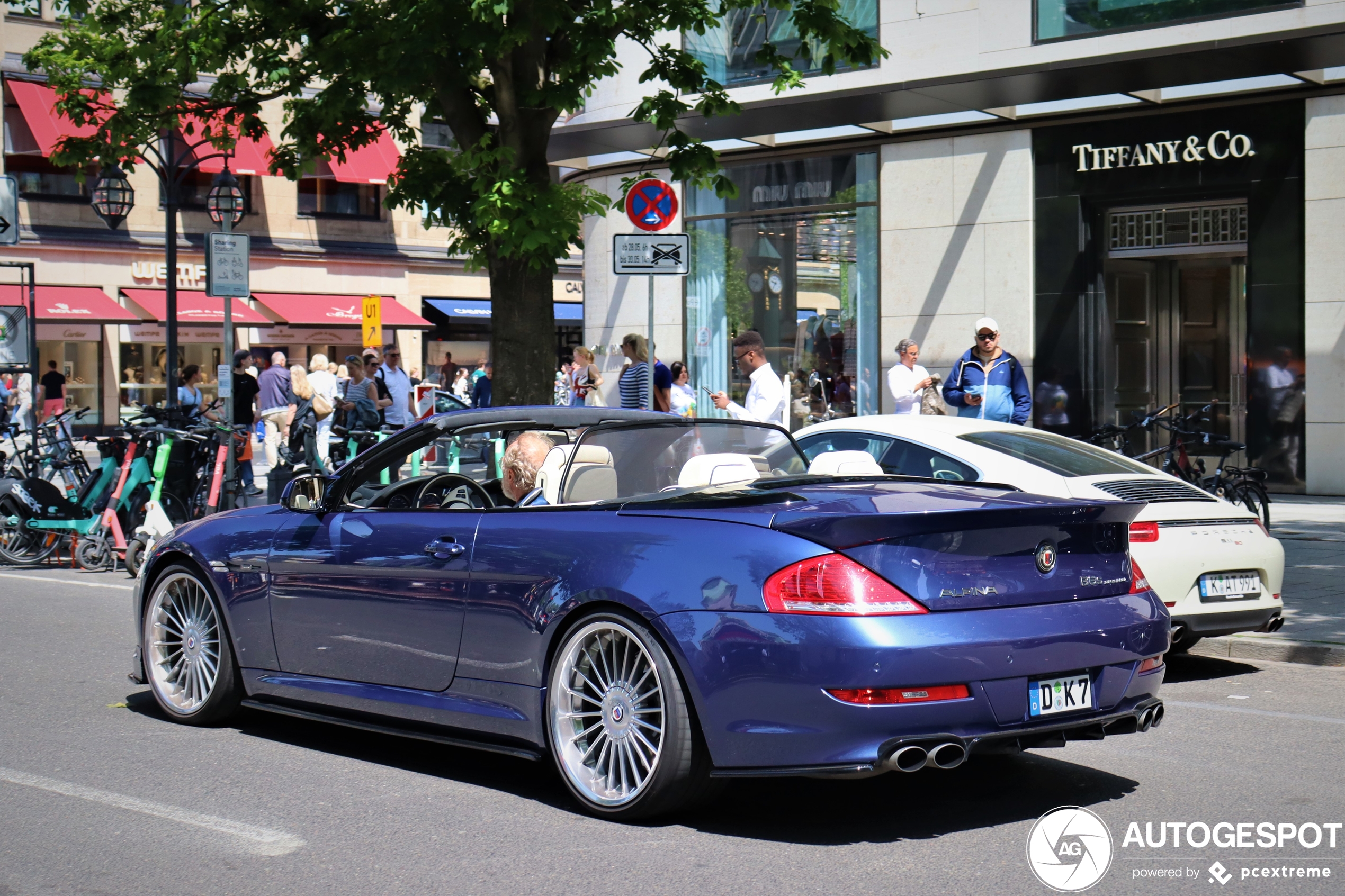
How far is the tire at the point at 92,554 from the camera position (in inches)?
512

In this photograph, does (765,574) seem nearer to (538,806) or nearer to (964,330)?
(538,806)

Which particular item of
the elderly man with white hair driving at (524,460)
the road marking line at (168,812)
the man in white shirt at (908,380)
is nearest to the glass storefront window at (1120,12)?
the man in white shirt at (908,380)

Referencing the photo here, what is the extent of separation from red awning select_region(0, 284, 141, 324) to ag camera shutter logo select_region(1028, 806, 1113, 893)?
119 ft

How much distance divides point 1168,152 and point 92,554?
12.5 m

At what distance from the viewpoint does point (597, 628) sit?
500 centimetres

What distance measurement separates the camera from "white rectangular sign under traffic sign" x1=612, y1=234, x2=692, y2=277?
12055 millimetres

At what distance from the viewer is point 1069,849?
4551 millimetres

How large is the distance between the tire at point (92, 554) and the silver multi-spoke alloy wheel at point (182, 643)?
656cm

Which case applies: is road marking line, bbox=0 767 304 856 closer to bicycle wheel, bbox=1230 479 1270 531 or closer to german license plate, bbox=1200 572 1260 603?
german license plate, bbox=1200 572 1260 603

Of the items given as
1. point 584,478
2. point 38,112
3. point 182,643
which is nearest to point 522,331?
point 182,643

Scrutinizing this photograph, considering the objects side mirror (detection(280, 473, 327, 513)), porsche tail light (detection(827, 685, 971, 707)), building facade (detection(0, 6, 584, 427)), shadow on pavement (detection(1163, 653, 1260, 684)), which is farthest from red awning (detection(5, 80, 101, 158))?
porsche tail light (detection(827, 685, 971, 707))

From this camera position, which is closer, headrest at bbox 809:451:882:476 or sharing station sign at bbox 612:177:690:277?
headrest at bbox 809:451:882:476

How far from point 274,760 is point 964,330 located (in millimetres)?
14385

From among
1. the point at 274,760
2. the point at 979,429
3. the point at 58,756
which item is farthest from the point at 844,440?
the point at 58,756
